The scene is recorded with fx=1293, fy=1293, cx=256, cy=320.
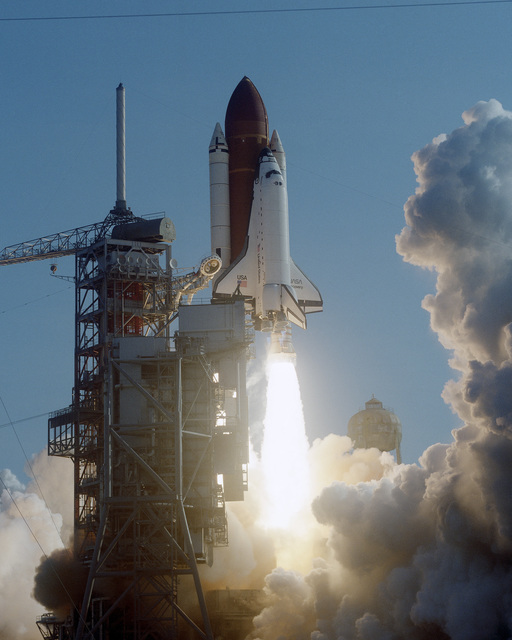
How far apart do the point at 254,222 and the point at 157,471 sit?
15730mm

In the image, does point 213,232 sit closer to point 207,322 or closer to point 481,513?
point 207,322

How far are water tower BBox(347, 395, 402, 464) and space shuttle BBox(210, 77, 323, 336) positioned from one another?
22.4 meters

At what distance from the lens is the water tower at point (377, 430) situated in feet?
303

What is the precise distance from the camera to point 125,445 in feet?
198

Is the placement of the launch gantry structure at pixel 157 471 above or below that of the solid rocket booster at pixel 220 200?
below

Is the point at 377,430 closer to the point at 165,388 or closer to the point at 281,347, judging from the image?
the point at 281,347

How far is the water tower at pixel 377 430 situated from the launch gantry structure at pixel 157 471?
27.9 meters

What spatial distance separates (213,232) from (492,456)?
89.3 ft

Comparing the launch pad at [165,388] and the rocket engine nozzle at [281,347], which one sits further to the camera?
the rocket engine nozzle at [281,347]

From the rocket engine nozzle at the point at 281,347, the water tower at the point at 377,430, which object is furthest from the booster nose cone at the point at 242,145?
the water tower at the point at 377,430

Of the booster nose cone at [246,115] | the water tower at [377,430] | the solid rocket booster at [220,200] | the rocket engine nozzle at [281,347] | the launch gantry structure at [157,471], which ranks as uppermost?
the booster nose cone at [246,115]

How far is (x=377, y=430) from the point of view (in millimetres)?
92750

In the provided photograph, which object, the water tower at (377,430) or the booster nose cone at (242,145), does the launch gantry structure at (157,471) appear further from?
the water tower at (377,430)

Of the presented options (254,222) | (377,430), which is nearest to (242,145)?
(254,222)
